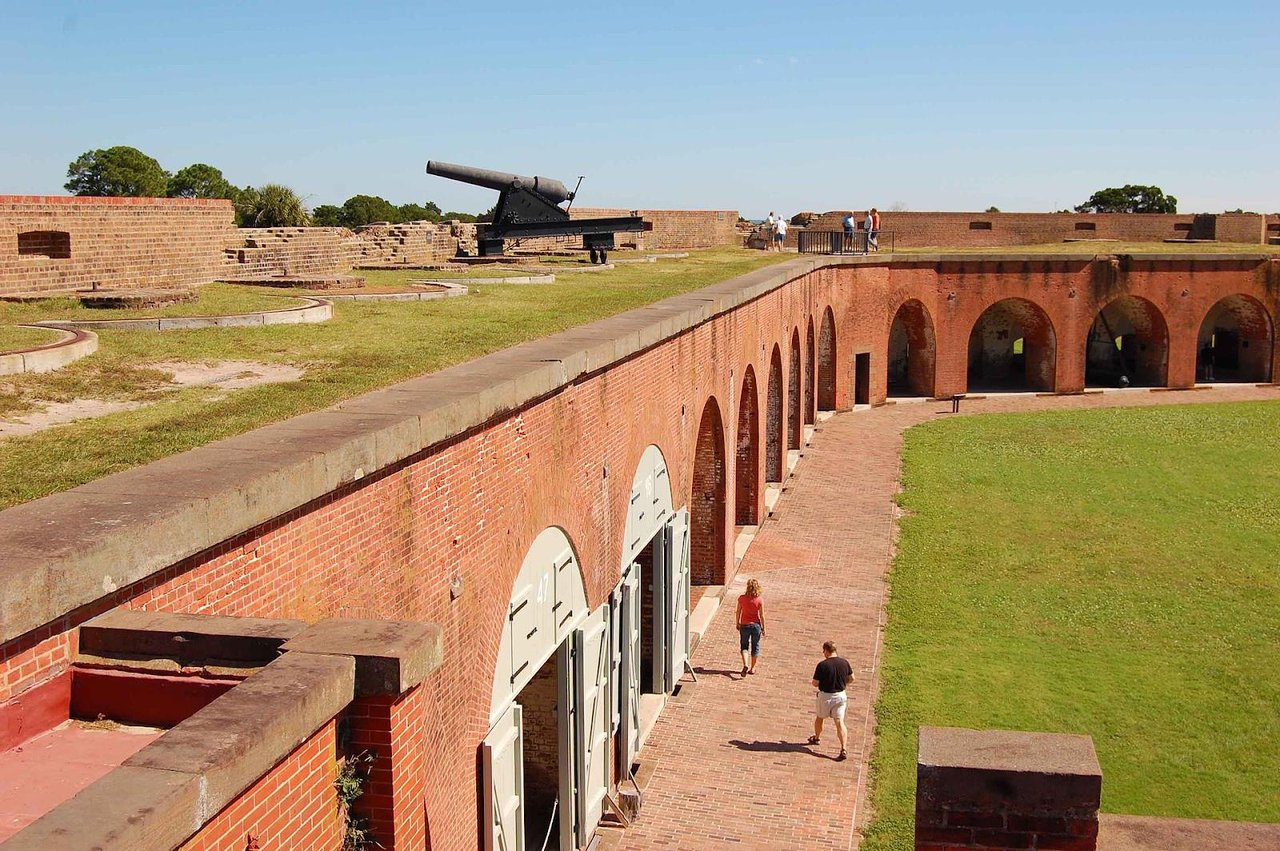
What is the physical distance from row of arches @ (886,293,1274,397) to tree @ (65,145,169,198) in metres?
34.2

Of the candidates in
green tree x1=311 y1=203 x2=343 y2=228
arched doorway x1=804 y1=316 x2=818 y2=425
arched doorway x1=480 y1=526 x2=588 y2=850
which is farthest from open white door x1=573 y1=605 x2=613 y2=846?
green tree x1=311 y1=203 x2=343 y2=228

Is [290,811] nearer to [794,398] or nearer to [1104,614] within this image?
[1104,614]

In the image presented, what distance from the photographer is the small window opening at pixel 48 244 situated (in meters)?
11.9

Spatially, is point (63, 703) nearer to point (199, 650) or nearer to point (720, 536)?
point (199, 650)

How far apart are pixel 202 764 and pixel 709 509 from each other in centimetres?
1185

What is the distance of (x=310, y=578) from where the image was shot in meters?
4.71

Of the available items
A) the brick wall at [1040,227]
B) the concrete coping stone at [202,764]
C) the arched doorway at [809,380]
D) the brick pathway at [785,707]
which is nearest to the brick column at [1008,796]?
the concrete coping stone at [202,764]

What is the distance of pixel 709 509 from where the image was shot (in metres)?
14.5

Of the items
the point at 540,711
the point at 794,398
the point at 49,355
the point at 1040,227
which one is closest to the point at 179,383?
the point at 49,355

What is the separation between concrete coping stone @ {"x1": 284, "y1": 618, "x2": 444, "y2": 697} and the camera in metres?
3.54

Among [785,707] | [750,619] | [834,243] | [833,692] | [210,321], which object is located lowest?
[785,707]

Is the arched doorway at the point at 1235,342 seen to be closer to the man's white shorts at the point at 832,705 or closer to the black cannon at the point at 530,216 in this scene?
the black cannon at the point at 530,216

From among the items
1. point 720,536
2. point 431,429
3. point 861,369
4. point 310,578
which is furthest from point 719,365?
point 861,369

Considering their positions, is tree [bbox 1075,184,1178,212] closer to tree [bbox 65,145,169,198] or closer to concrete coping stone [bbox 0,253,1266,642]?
tree [bbox 65,145,169,198]
